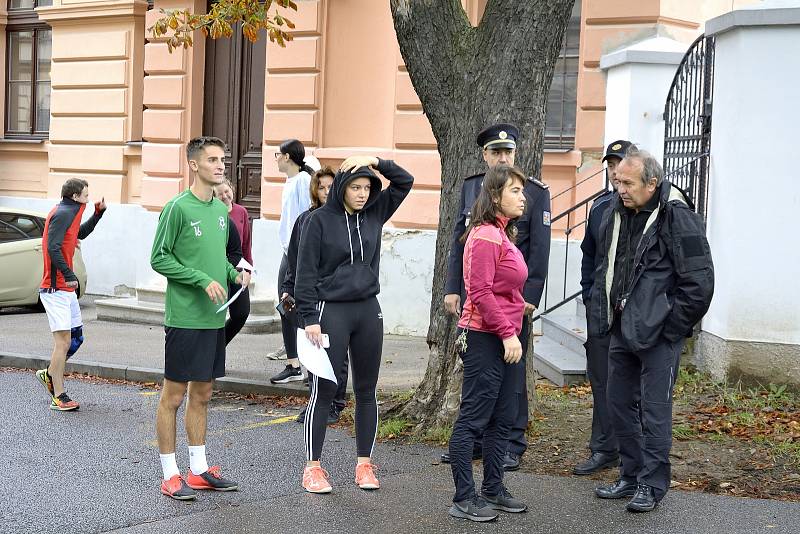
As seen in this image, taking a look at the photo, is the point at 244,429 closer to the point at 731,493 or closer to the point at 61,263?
the point at 61,263

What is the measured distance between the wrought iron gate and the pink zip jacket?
4.19 m

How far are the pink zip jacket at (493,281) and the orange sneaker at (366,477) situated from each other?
1.12 meters

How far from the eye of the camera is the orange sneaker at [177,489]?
6.29m

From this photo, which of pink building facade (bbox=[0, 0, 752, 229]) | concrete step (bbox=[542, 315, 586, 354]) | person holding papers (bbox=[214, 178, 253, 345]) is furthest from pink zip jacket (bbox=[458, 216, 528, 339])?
pink building facade (bbox=[0, 0, 752, 229])

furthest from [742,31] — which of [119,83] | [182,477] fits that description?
[119,83]

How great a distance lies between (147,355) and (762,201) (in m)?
6.24

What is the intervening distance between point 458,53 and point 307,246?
7.15 ft

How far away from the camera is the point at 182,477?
675 cm

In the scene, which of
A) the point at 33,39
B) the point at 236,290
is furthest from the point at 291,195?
the point at 33,39

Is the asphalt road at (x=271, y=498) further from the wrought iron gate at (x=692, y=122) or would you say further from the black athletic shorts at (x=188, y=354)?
the wrought iron gate at (x=692, y=122)

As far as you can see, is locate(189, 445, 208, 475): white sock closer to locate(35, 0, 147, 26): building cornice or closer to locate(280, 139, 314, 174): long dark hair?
locate(280, 139, 314, 174): long dark hair

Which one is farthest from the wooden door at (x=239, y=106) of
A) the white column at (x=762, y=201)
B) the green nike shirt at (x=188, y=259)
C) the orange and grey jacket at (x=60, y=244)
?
the green nike shirt at (x=188, y=259)

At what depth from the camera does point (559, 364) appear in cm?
984

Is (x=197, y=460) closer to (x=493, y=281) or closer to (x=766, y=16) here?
(x=493, y=281)
